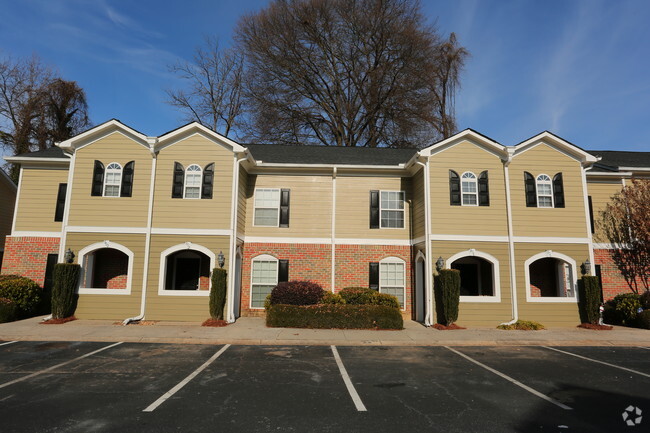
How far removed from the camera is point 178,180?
46.7 ft

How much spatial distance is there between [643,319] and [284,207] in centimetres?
1431

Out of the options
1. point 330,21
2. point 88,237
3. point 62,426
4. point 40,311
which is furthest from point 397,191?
point 330,21

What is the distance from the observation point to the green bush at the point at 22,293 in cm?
1309

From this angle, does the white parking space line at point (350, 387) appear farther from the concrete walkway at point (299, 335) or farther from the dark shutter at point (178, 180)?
the dark shutter at point (178, 180)

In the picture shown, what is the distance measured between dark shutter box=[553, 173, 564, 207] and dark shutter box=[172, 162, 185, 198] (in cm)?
1478

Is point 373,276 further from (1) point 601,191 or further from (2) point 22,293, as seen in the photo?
(2) point 22,293

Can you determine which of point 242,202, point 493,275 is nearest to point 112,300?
point 242,202

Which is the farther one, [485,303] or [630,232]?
[630,232]

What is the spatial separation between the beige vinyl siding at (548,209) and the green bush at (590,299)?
1.81 metres

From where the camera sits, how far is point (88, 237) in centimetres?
1378

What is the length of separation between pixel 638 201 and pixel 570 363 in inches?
423

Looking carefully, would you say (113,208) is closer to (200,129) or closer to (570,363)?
(200,129)

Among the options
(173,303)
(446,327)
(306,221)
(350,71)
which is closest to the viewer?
(446,327)

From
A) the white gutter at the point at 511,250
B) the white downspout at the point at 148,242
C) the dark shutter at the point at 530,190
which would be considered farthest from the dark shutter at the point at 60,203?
the dark shutter at the point at 530,190
